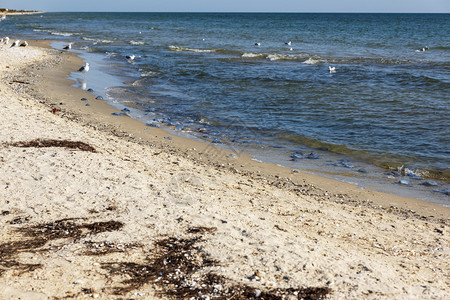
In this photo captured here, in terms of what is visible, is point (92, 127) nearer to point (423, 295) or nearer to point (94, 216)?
point (94, 216)

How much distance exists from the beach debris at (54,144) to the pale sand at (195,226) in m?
0.20

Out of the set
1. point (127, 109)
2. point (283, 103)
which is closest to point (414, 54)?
point (283, 103)

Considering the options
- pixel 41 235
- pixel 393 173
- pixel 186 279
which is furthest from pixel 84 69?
pixel 186 279

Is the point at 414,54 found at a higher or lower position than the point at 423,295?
higher

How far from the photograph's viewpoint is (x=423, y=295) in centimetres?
440

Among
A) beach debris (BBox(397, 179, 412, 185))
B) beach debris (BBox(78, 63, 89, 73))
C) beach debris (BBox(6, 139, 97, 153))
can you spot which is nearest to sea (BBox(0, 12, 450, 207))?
beach debris (BBox(397, 179, 412, 185))

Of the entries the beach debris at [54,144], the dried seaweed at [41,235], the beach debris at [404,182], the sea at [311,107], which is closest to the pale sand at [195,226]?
the dried seaweed at [41,235]

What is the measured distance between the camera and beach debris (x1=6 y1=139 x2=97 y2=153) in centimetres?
805

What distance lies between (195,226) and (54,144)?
4.06 metres

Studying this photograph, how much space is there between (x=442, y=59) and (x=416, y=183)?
69.5 feet

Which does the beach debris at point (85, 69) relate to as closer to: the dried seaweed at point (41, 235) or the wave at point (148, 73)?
the wave at point (148, 73)

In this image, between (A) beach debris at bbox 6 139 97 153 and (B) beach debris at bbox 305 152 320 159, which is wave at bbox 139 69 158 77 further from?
(B) beach debris at bbox 305 152 320 159

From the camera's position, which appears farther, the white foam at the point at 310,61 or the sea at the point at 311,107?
the white foam at the point at 310,61

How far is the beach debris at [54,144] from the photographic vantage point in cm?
805
